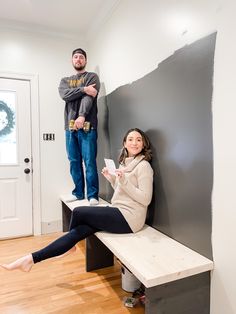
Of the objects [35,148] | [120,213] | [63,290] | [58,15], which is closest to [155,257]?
[120,213]

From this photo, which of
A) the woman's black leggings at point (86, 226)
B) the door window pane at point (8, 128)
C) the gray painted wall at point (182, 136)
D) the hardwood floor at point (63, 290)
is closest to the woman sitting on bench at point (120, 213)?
the woman's black leggings at point (86, 226)

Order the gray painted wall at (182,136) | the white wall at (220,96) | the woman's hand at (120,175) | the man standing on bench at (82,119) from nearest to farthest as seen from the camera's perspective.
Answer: the white wall at (220,96) → the gray painted wall at (182,136) → the woman's hand at (120,175) → the man standing on bench at (82,119)

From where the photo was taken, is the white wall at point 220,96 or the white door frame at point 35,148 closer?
the white wall at point 220,96

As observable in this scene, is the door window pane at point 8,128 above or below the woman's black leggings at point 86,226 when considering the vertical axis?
above

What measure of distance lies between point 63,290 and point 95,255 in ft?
1.30

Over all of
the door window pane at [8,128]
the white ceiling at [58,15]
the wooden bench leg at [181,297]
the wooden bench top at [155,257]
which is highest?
the white ceiling at [58,15]

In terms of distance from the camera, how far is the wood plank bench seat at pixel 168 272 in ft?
3.86

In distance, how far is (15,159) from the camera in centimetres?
288

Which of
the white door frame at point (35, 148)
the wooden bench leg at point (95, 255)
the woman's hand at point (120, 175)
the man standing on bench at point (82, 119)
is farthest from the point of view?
the white door frame at point (35, 148)

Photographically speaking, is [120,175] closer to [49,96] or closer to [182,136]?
[182,136]

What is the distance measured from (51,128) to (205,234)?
229 centimetres

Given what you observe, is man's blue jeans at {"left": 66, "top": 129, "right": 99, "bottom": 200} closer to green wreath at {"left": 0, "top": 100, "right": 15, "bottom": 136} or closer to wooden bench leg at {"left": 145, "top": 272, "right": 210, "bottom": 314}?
green wreath at {"left": 0, "top": 100, "right": 15, "bottom": 136}

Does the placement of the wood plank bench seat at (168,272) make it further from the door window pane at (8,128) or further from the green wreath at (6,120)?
the green wreath at (6,120)

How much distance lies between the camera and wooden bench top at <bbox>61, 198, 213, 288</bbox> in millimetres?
1176
